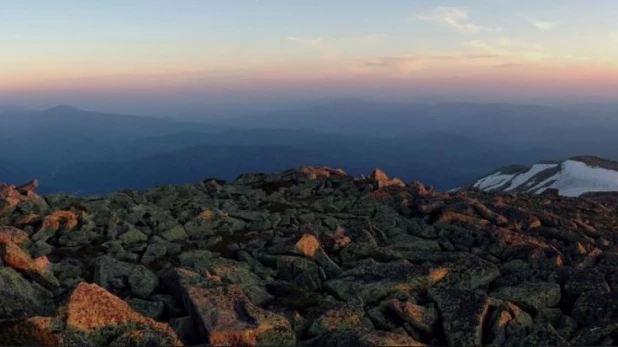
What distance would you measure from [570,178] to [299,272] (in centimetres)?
14027

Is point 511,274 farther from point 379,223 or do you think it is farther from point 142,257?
point 142,257

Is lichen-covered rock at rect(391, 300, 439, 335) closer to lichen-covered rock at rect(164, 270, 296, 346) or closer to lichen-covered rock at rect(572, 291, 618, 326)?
A: lichen-covered rock at rect(164, 270, 296, 346)

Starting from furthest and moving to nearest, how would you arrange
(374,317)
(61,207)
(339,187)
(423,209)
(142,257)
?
(339,187), (423,209), (61,207), (142,257), (374,317)

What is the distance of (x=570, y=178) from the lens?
142m

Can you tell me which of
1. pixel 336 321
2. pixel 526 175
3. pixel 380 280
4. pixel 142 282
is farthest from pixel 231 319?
pixel 526 175

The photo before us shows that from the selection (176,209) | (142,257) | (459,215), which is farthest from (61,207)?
(459,215)

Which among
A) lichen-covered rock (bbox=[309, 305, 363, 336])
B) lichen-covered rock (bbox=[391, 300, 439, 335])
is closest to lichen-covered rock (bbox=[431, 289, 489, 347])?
lichen-covered rock (bbox=[391, 300, 439, 335])

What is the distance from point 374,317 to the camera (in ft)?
59.5

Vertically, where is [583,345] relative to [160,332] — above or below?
below

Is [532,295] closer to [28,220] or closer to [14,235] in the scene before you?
[14,235]

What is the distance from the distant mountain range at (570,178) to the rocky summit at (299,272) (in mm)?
103122

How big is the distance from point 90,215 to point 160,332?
19244mm

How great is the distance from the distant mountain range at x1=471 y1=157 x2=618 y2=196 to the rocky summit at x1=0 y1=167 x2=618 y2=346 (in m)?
103

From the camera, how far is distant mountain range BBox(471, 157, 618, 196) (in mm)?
130625
